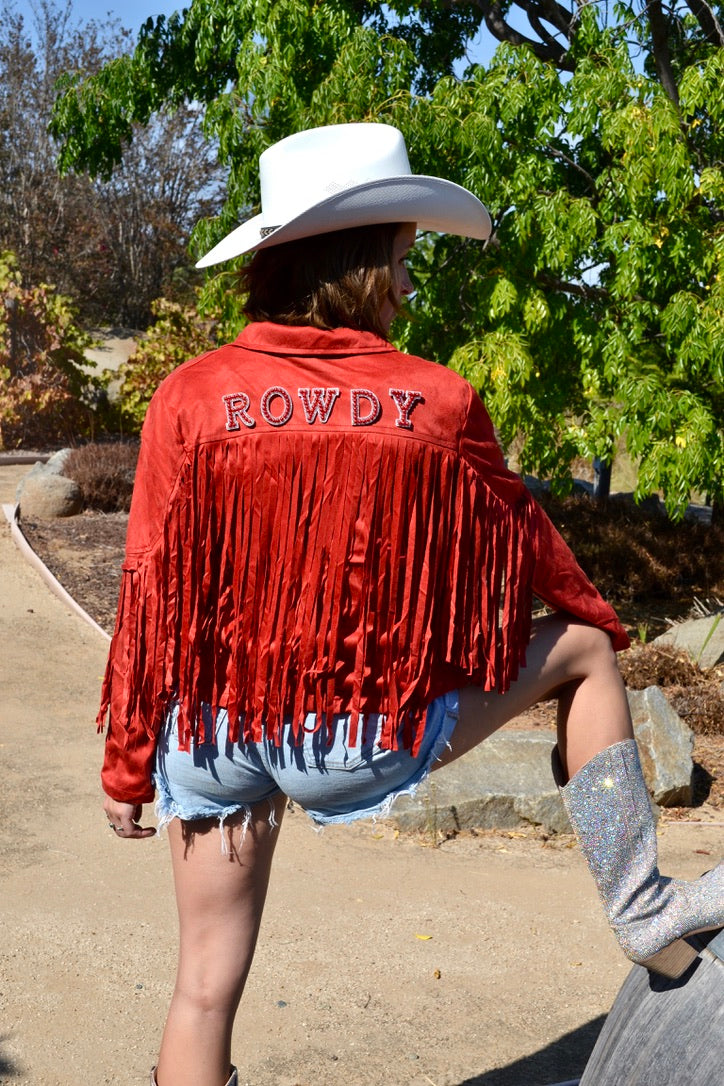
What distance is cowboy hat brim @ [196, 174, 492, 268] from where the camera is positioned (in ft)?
6.18

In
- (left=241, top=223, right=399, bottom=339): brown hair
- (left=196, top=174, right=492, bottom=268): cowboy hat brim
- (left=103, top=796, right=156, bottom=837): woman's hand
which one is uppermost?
(left=196, top=174, right=492, bottom=268): cowboy hat brim

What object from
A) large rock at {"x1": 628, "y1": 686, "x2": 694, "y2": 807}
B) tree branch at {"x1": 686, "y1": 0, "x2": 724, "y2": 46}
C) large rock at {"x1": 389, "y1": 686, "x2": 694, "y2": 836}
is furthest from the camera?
tree branch at {"x1": 686, "y1": 0, "x2": 724, "y2": 46}

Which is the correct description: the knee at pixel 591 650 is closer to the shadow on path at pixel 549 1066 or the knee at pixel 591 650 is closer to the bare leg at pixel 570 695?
the bare leg at pixel 570 695

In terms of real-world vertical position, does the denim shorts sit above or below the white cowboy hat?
below

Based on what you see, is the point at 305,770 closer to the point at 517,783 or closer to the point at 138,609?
the point at 138,609

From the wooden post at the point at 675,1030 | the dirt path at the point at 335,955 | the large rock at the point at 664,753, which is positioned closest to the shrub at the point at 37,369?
the dirt path at the point at 335,955

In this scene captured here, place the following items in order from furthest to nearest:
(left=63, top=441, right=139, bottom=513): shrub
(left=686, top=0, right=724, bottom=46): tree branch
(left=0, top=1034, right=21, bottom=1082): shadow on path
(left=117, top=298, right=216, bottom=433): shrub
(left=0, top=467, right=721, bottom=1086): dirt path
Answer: (left=117, top=298, right=216, bottom=433): shrub, (left=63, top=441, right=139, bottom=513): shrub, (left=686, top=0, right=724, bottom=46): tree branch, (left=0, top=467, right=721, bottom=1086): dirt path, (left=0, top=1034, right=21, bottom=1082): shadow on path

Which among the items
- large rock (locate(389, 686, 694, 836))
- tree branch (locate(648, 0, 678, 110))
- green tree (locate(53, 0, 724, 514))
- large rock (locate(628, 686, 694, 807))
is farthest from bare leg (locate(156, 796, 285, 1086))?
tree branch (locate(648, 0, 678, 110))

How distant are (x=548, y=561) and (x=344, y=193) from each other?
690 millimetres

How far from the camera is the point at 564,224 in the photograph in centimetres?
635

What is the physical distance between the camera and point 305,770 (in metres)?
1.93

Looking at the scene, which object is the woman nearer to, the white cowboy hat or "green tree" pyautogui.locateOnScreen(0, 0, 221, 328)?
the white cowboy hat

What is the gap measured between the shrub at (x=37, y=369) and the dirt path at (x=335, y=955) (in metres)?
11.0

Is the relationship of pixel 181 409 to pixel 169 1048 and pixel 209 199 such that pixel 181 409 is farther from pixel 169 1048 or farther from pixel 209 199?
pixel 209 199
